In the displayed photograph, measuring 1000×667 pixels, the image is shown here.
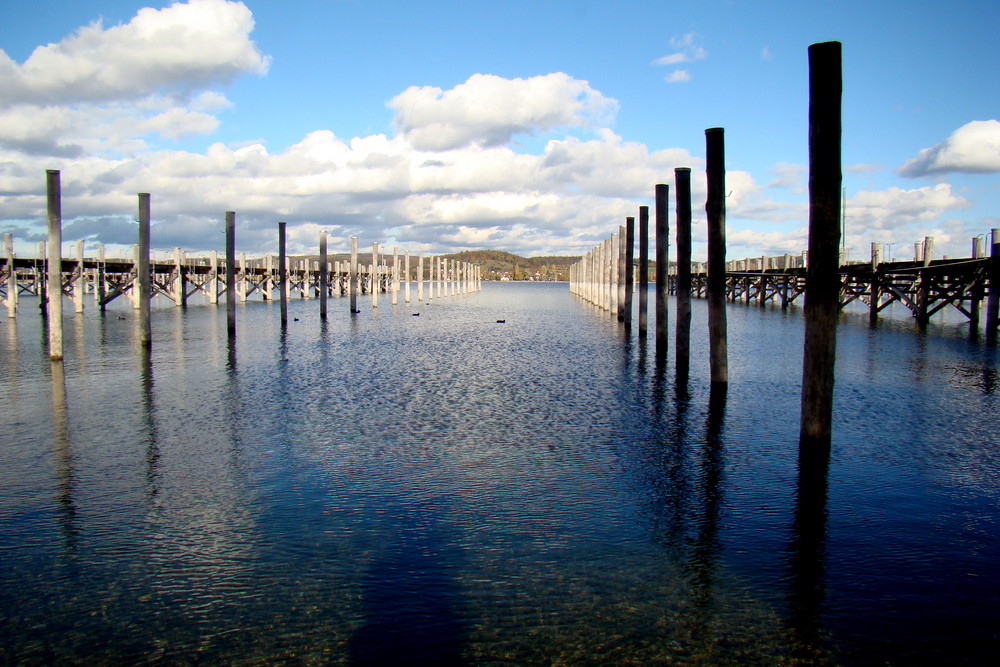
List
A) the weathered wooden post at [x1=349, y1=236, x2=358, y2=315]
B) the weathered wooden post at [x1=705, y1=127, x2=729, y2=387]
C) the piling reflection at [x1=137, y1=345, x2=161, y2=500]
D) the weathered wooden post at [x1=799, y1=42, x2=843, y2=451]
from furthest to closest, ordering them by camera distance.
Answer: the weathered wooden post at [x1=349, y1=236, x2=358, y2=315] < the weathered wooden post at [x1=705, y1=127, x2=729, y2=387] < the weathered wooden post at [x1=799, y1=42, x2=843, y2=451] < the piling reflection at [x1=137, y1=345, x2=161, y2=500]

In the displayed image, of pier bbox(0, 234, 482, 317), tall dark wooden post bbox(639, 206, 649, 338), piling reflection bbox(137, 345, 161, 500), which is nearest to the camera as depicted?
piling reflection bbox(137, 345, 161, 500)

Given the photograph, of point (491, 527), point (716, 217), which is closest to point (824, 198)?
point (491, 527)

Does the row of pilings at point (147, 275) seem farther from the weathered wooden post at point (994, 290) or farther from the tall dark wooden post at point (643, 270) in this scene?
the weathered wooden post at point (994, 290)

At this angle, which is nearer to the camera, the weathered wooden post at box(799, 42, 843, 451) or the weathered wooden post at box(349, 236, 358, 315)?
the weathered wooden post at box(799, 42, 843, 451)

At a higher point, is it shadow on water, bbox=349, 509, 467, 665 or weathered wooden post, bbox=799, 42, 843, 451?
weathered wooden post, bbox=799, 42, 843, 451

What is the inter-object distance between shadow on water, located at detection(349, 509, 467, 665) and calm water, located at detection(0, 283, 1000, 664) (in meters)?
0.02

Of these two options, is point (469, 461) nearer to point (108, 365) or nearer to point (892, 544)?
point (892, 544)

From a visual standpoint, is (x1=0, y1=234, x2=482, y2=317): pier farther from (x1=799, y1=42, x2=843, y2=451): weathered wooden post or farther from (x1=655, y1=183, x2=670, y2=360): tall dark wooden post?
(x1=799, y1=42, x2=843, y2=451): weathered wooden post

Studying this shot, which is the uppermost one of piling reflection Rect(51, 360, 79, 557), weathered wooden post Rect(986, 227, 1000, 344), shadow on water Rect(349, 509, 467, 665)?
weathered wooden post Rect(986, 227, 1000, 344)

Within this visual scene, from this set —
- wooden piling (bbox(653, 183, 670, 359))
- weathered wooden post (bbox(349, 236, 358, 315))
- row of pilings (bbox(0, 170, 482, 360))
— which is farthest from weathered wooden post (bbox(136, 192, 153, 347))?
weathered wooden post (bbox(349, 236, 358, 315))

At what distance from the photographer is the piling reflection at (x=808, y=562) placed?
4605 mm

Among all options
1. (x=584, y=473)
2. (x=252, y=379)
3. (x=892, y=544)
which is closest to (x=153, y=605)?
(x=584, y=473)

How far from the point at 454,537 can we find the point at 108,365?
14.4 m

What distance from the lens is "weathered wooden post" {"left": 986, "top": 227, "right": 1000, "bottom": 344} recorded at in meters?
24.9
